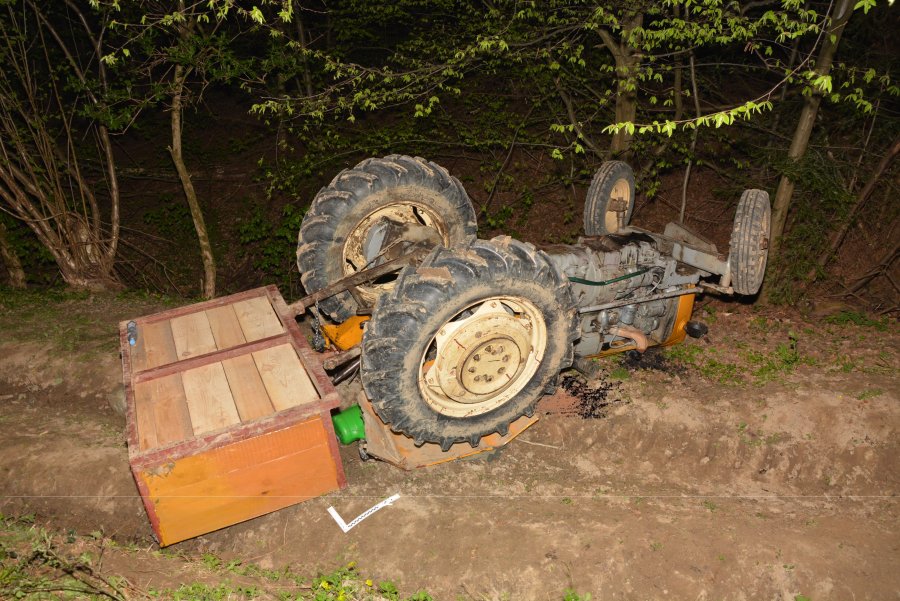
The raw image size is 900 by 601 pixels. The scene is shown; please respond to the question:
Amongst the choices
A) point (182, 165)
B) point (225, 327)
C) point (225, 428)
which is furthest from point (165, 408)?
point (182, 165)

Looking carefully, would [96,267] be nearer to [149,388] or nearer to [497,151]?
[149,388]

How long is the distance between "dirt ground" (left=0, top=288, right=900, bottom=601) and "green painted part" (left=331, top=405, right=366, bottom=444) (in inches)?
9.2

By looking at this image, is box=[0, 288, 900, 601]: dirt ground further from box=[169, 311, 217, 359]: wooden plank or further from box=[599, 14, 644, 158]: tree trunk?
box=[599, 14, 644, 158]: tree trunk

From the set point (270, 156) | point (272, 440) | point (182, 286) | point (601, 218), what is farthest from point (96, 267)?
point (601, 218)

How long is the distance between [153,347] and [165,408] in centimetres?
87

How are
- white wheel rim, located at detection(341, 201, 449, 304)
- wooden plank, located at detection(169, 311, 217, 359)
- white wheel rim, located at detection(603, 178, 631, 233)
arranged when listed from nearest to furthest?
wooden plank, located at detection(169, 311, 217, 359)
white wheel rim, located at detection(341, 201, 449, 304)
white wheel rim, located at detection(603, 178, 631, 233)

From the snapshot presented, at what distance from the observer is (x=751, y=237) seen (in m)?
4.68

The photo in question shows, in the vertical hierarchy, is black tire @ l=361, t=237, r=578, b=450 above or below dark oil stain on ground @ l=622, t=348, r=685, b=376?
above

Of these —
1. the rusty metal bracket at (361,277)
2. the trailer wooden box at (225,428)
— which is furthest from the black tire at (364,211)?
the trailer wooden box at (225,428)

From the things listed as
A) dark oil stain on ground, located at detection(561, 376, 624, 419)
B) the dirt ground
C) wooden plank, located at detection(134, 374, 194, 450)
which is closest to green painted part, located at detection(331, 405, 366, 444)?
the dirt ground

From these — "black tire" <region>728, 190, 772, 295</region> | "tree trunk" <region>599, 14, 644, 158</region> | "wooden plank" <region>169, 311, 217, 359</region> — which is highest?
"tree trunk" <region>599, 14, 644, 158</region>

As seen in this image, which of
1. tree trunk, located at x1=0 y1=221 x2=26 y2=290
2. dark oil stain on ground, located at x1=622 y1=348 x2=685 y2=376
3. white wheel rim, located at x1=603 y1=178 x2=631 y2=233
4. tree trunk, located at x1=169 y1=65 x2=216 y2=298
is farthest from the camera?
tree trunk, located at x1=0 y1=221 x2=26 y2=290

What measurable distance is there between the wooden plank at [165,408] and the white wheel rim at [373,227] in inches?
72.0

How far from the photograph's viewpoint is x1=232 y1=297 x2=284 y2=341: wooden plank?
15.3ft
